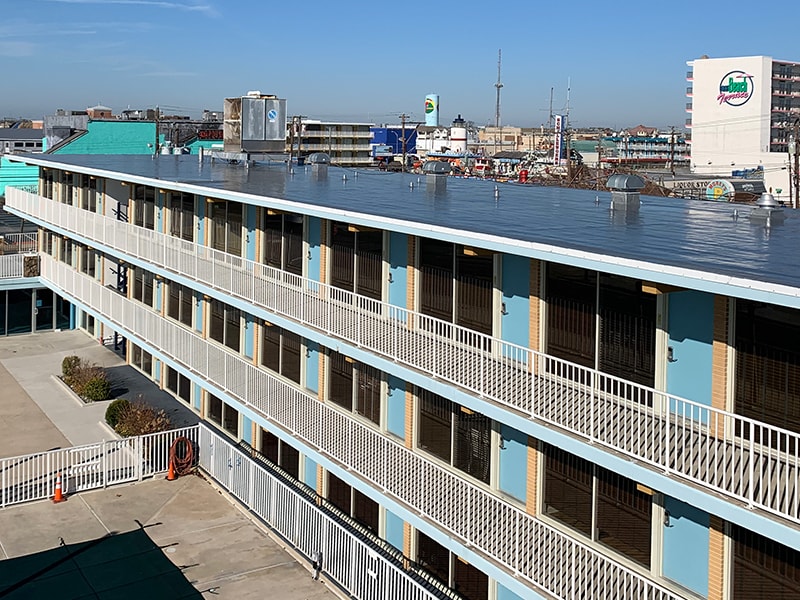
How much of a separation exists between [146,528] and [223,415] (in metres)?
4.67

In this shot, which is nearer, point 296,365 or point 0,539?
point 0,539

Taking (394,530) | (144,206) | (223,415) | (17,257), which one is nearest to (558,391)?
(394,530)

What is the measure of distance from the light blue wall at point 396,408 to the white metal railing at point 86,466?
7804 mm

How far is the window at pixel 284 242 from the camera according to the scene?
1934 cm

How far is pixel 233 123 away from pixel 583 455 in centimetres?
2189

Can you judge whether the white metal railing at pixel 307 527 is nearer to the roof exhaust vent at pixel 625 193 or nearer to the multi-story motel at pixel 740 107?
the roof exhaust vent at pixel 625 193

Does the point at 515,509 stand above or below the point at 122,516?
above

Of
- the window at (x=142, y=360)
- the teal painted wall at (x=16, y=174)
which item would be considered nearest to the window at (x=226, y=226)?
the window at (x=142, y=360)

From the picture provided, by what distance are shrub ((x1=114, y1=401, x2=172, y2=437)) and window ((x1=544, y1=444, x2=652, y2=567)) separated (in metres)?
13.2

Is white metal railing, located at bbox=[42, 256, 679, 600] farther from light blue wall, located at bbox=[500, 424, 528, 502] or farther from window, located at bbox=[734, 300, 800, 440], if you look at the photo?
window, located at bbox=[734, 300, 800, 440]

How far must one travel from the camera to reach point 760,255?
36.7 ft

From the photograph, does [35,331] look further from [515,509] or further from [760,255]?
[760,255]

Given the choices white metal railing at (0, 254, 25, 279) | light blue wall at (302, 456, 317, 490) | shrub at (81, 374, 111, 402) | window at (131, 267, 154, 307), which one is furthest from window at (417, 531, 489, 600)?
white metal railing at (0, 254, 25, 279)

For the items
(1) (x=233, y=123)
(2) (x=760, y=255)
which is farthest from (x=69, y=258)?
(2) (x=760, y=255)
